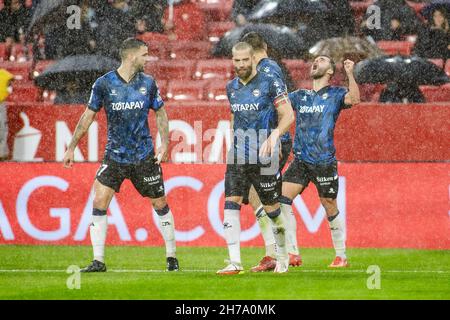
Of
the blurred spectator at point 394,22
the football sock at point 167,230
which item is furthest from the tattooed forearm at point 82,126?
the blurred spectator at point 394,22

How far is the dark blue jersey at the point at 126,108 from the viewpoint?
36.9 feet

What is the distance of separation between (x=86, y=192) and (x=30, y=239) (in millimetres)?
869

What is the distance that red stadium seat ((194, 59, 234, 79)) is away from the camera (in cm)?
1894

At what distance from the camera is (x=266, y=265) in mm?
11578

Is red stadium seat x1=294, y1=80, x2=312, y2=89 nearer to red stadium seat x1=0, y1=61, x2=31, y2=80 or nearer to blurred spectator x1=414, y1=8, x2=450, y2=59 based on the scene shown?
blurred spectator x1=414, y1=8, x2=450, y2=59

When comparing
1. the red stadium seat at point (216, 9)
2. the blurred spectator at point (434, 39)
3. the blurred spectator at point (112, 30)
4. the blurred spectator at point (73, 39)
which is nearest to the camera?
the blurred spectator at point (73, 39)

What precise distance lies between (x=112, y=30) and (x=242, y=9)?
7.82 feet

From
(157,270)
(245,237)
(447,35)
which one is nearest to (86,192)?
(245,237)

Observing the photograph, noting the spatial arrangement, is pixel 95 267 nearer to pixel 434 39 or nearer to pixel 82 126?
pixel 82 126

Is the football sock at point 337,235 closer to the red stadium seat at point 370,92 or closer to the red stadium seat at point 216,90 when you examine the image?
the red stadium seat at point 370,92

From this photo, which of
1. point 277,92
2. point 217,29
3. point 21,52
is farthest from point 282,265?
point 21,52

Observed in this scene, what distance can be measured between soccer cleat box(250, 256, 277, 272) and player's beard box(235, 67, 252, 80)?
6.00ft

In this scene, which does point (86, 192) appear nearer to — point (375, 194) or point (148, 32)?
point (375, 194)

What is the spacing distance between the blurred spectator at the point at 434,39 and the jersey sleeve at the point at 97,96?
8.34 m
